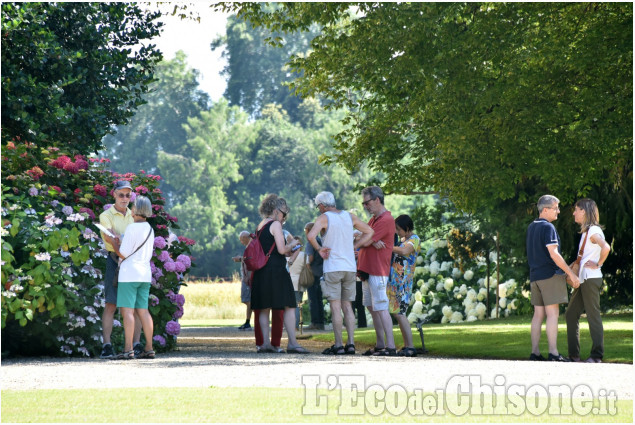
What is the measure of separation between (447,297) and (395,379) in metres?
15.1

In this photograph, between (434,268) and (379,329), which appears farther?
(434,268)

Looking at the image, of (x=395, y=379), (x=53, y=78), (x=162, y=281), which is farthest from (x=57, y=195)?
(x=395, y=379)

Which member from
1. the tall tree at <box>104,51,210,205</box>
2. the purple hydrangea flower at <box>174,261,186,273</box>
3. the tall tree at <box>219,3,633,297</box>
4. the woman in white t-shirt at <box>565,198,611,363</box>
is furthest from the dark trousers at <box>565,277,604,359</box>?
the tall tree at <box>104,51,210,205</box>

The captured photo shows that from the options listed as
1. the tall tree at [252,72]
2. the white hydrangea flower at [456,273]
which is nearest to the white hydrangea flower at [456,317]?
the white hydrangea flower at [456,273]

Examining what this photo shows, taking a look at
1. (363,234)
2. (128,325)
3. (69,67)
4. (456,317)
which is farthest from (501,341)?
(456,317)

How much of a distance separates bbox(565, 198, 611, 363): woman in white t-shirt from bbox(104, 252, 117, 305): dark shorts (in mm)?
5238

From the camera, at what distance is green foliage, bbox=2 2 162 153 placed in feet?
45.7

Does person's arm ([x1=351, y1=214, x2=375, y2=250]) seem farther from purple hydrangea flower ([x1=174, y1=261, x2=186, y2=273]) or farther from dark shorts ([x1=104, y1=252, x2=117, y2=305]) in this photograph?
dark shorts ([x1=104, y1=252, x2=117, y2=305])

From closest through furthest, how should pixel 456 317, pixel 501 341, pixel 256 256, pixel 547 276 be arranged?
1. pixel 547 276
2. pixel 256 256
3. pixel 501 341
4. pixel 456 317

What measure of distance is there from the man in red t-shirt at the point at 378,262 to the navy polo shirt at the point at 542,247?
165 cm

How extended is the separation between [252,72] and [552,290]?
64280 millimetres

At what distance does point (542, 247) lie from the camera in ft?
38.2

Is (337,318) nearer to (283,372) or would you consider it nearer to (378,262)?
(378,262)

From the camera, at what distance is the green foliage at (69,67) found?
13.9 meters
